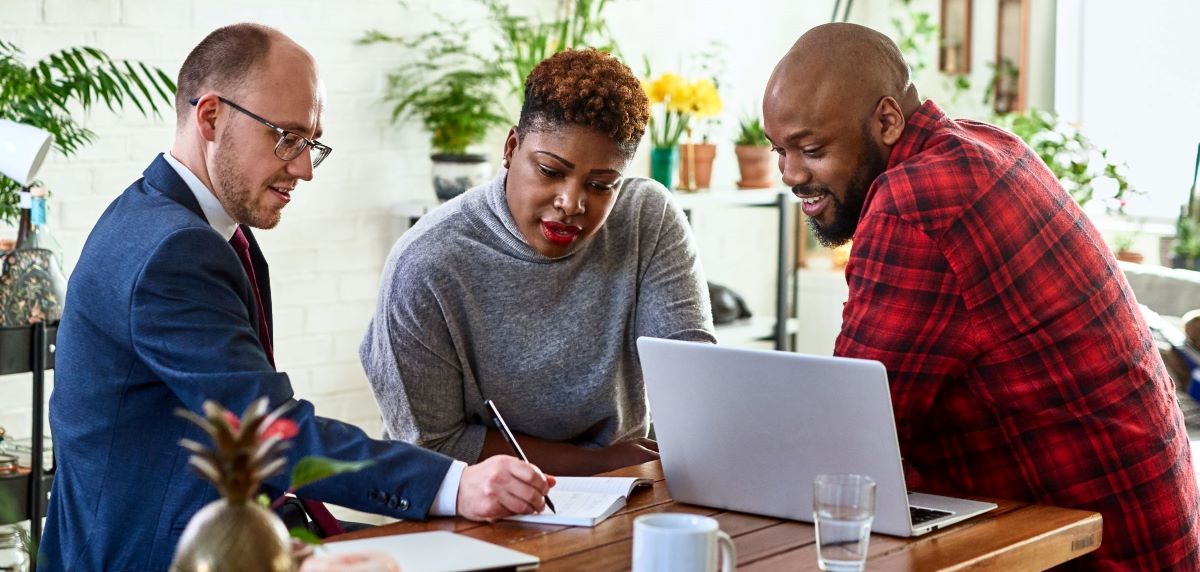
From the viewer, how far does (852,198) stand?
6.59 feet

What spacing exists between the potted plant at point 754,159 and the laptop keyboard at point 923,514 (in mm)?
2959

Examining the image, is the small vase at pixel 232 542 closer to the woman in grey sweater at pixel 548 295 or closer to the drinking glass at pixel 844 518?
the drinking glass at pixel 844 518

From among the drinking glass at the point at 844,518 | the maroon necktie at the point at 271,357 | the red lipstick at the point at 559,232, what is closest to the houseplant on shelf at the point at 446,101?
the red lipstick at the point at 559,232

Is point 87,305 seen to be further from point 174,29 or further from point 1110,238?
point 1110,238

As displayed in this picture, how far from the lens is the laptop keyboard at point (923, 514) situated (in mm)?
1632

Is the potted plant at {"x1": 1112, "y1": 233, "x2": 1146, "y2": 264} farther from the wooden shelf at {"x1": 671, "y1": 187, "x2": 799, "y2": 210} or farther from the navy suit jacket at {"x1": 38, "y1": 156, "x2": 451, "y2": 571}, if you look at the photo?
the navy suit jacket at {"x1": 38, "y1": 156, "x2": 451, "y2": 571}

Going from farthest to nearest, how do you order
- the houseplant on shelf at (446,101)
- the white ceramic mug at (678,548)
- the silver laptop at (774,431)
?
1. the houseplant on shelf at (446,101)
2. the silver laptop at (774,431)
3. the white ceramic mug at (678,548)

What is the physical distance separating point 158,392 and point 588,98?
0.80 meters

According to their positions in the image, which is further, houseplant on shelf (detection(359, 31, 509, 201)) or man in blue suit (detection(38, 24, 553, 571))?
houseplant on shelf (detection(359, 31, 509, 201))

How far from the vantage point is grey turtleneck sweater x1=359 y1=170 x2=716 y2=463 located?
7.20 ft

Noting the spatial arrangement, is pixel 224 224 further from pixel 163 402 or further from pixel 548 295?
pixel 548 295

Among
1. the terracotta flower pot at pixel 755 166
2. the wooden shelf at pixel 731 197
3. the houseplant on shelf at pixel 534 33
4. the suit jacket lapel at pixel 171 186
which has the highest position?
the houseplant on shelf at pixel 534 33

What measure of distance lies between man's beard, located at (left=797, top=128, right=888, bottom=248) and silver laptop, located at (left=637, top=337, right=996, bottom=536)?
0.44m

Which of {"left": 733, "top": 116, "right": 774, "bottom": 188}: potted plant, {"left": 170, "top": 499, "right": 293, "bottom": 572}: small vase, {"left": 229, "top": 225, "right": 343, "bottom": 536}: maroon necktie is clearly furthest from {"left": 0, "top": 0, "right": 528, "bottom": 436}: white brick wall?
{"left": 170, "top": 499, "right": 293, "bottom": 572}: small vase
